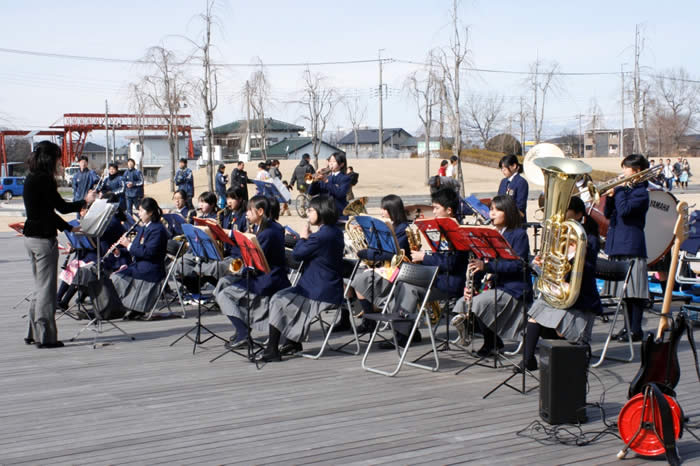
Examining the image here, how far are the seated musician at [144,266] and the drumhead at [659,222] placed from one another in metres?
5.68

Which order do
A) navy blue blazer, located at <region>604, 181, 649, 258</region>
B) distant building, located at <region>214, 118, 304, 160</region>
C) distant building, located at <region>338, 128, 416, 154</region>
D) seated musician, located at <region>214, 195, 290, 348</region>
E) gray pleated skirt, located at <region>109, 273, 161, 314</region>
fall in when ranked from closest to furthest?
seated musician, located at <region>214, 195, 290, 348</region> < navy blue blazer, located at <region>604, 181, 649, 258</region> < gray pleated skirt, located at <region>109, 273, 161, 314</region> < distant building, located at <region>214, 118, 304, 160</region> < distant building, located at <region>338, 128, 416, 154</region>

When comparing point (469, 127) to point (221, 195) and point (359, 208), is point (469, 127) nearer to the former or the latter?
point (221, 195)

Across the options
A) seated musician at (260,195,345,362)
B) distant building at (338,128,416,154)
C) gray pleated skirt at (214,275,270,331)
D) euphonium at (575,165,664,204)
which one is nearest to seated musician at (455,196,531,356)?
euphonium at (575,165,664,204)

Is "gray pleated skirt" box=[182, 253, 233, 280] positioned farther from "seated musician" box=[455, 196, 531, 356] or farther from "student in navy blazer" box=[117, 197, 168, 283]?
"seated musician" box=[455, 196, 531, 356]

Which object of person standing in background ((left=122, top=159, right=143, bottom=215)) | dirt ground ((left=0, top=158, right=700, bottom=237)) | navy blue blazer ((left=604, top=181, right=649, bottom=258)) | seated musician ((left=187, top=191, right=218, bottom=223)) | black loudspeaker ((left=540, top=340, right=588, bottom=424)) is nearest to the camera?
black loudspeaker ((left=540, top=340, right=588, bottom=424))

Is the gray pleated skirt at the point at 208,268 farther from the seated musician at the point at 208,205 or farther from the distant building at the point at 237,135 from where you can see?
the distant building at the point at 237,135

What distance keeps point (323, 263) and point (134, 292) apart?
9.88 ft

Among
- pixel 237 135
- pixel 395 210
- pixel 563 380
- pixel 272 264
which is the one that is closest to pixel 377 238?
pixel 395 210

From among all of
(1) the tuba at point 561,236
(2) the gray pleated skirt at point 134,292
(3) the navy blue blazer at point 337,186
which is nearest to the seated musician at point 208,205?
(2) the gray pleated skirt at point 134,292

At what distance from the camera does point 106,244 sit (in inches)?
384

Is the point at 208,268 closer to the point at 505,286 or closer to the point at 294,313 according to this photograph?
the point at 294,313

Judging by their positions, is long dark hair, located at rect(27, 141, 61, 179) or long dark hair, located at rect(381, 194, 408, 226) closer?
long dark hair, located at rect(27, 141, 61, 179)

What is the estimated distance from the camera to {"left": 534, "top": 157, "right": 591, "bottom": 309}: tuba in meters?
5.81

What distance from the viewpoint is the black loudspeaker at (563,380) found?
16.8 feet
